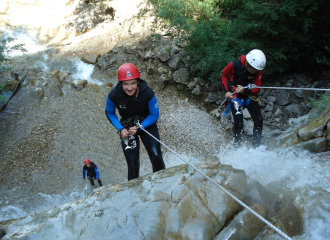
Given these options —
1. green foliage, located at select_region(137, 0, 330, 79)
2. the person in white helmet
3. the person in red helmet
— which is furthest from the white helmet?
green foliage, located at select_region(137, 0, 330, 79)

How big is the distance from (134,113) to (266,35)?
17.7 ft

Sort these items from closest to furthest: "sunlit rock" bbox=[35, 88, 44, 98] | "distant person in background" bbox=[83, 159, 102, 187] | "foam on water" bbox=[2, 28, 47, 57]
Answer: "distant person in background" bbox=[83, 159, 102, 187]
"sunlit rock" bbox=[35, 88, 44, 98]
"foam on water" bbox=[2, 28, 47, 57]

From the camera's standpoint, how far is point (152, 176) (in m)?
3.32

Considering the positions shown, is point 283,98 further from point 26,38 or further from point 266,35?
point 26,38

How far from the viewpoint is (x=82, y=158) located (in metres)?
6.68

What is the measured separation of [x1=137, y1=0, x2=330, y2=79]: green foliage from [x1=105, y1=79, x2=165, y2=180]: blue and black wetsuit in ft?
14.9

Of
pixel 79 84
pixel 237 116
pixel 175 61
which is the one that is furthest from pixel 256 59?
pixel 79 84

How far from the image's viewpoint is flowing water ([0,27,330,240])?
3.07 meters

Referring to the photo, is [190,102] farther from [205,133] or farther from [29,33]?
[29,33]

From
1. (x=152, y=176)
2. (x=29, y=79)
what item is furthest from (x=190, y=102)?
(x=29, y=79)

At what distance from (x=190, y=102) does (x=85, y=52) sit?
6.04 m

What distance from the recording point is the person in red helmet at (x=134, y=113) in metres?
3.78

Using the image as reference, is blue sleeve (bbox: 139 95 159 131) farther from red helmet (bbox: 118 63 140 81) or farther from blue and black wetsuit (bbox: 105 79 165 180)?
red helmet (bbox: 118 63 140 81)

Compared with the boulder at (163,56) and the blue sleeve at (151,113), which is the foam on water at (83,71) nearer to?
the boulder at (163,56)
